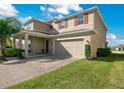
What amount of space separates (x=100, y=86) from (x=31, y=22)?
1662 cm

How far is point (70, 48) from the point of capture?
13992 millimetres

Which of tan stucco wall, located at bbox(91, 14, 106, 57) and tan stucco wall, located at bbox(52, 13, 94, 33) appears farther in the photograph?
tan stucco wall, located at bbox(52, 13, 94, 33)

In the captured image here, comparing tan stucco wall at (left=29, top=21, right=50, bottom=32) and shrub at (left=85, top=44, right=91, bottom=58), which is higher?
tan stucco wall at (left=29, top=21, right=50, bottom=32)

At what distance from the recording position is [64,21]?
55.2 feet

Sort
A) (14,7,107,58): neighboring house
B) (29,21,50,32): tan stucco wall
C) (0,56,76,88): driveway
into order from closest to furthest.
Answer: (0,56,76,88): driveway → (14,7,107,58): neighboring house → (29,21,50,32): tan stucco wall

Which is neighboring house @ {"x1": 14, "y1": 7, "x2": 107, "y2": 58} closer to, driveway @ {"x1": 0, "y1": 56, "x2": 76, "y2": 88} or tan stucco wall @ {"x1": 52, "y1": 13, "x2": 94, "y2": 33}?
tan stucco wall @ {"x1": 52, "y1": 13, "x2": 94, "y2": 33}

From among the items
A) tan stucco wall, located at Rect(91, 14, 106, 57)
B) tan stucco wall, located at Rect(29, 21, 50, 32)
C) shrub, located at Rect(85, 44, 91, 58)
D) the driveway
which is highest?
tan stucco wall, located at Rect(29, 21, 50, 32)

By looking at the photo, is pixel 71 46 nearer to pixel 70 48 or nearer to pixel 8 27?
pixel 70 48

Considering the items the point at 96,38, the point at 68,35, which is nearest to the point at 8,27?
the point at 68,35

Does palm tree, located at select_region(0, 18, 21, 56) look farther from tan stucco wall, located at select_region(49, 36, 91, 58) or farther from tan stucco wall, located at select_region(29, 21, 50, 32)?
tan stucco wall, located at select_region(49, 36, 91, 58)

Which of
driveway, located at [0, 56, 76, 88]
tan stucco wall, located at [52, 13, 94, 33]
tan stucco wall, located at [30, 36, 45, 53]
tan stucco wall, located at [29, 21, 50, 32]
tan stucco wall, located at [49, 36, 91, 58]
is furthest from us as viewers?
tan stucco wall, located at [29, 21, 50, 32]

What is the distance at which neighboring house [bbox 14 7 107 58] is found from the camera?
41.9ft

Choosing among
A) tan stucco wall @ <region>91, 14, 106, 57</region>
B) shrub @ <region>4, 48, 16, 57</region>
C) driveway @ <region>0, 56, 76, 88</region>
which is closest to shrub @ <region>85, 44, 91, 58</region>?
tan stucco wall @ <region>91, 14, 106, 57</region>
